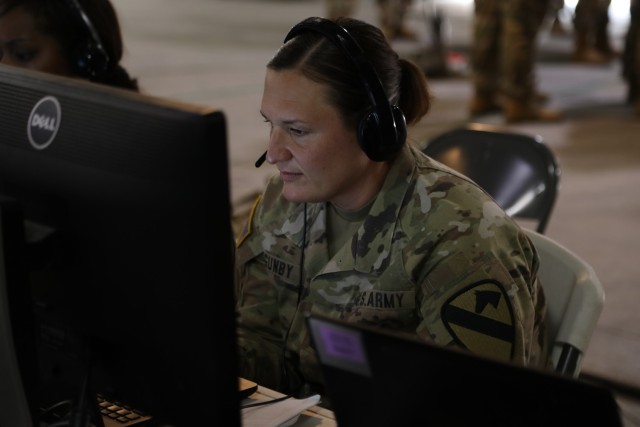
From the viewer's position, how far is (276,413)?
135 cm

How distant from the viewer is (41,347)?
3.91 ft

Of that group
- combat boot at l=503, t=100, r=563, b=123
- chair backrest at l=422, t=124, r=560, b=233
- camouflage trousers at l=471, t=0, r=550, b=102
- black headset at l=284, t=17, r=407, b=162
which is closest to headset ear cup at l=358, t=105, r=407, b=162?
black headset at l=284, t=17, r=407, b=162

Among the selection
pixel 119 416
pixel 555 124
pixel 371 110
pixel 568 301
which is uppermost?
pixel 371 110

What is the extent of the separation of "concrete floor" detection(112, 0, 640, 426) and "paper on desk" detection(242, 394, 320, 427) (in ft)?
2.82

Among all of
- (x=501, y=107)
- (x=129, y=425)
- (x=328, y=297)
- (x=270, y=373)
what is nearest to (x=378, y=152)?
(x=328, y=297)

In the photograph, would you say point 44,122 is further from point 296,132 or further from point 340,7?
point 340,7

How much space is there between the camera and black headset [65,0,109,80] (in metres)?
2.12

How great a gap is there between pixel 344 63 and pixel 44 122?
63cm

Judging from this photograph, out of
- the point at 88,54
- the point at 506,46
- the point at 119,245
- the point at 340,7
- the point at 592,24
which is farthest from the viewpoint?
the point at 592,24

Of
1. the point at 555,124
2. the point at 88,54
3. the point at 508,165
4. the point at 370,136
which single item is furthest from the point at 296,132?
the point at 555,124

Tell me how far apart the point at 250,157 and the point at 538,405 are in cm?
479

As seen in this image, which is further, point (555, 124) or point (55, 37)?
point (555, 124)

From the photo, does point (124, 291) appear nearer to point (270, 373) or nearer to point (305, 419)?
point (305, 419)

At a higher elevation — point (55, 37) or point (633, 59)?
point (55, 37)
